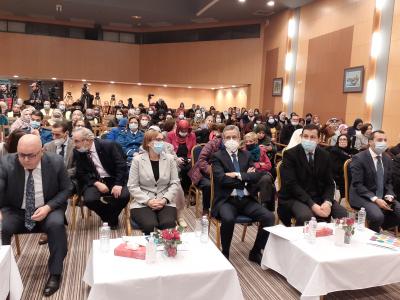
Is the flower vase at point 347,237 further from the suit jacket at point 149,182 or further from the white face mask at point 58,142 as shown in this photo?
the white face mask at point 58,142

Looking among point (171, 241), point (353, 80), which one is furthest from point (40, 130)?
point (353, 80)

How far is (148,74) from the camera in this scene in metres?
19.1

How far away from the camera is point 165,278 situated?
234 centimetres

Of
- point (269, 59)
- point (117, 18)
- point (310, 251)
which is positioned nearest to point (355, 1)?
point (269, 59)

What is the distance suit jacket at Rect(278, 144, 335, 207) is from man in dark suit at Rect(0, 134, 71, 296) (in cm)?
222

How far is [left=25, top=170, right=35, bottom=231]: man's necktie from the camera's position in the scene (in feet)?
10.3

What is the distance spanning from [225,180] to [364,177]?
1673 mm

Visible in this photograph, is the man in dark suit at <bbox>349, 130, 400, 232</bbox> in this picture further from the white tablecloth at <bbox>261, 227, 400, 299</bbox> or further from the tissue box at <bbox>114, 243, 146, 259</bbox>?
the tissue box at <bbox>114, 243, 146, 259</bbox>

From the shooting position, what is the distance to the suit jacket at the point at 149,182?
3656mm

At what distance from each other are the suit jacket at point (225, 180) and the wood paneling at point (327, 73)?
7.46 meters

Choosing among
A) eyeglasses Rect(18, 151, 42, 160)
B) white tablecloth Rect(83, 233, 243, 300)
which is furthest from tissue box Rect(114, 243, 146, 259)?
eyeglasses Rect(18, 151, 42, 160)

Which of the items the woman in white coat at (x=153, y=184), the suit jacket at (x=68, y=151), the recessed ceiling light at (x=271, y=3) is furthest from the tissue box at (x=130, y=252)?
the recessed ceiling light at (x=271, y=3)

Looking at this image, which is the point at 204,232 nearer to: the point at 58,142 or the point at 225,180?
the point at 225,180

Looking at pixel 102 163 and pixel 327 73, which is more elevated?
pixel 327 73
